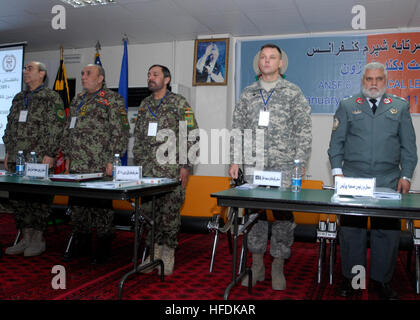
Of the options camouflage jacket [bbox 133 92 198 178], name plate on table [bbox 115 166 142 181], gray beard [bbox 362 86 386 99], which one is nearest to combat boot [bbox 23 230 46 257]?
camouflage jacket [bbox 133 92 198 178]

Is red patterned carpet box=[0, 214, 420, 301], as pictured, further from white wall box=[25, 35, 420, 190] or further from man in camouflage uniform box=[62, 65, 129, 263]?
white wall box=[25, 35, 420, 190]

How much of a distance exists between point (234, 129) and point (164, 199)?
0.85 m

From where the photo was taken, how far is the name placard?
2.24 meters

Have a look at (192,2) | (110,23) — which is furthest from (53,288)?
(110,23)

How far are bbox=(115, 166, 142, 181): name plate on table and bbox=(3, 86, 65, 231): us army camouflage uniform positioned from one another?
1305 mm

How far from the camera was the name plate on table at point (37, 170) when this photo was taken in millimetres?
3209

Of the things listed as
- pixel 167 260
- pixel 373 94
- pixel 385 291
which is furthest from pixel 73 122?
pixel 385 291

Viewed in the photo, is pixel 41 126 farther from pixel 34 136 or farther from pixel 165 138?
pixel 165 138

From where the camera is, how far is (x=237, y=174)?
3027mm

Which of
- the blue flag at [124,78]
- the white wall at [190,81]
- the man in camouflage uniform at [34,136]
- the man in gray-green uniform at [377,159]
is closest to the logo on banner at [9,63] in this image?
the white wall at [190,81]

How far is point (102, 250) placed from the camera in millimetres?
3646

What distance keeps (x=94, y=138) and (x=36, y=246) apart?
4.05 feet

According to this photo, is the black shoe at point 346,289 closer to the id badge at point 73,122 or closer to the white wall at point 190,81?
the id badge at point 73,122
